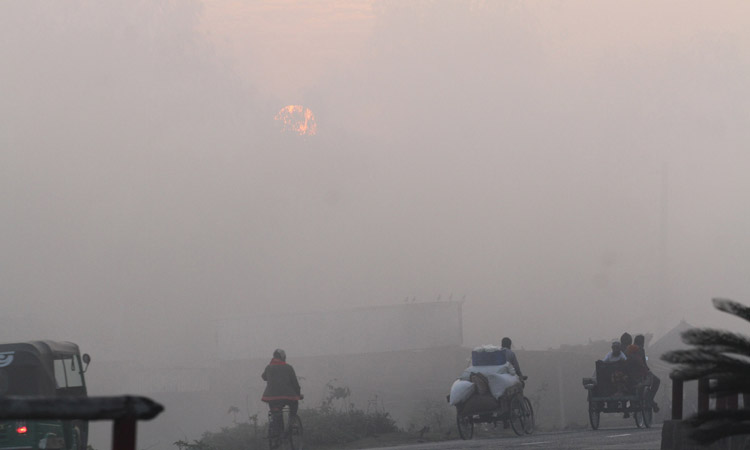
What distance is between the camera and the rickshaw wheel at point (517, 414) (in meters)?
20.2

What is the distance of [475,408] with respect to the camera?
19.9 m

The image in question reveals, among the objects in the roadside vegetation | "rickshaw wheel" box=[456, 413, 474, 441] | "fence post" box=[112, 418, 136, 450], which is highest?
"fence post" box=[112, 418, 136, 450]

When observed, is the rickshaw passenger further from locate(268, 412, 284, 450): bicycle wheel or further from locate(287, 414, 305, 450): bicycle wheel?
locate(268, 412, 284, 450): bicycle wheel

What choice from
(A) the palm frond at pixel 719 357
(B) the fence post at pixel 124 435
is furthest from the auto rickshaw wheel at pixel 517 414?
(B) the fence post at pixel 124 435

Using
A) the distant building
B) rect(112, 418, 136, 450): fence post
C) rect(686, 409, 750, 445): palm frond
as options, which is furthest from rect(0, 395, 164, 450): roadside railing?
the distant building

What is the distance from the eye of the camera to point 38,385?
14266 mm

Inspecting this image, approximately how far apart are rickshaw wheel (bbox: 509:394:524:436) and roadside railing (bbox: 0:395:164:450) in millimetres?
17452

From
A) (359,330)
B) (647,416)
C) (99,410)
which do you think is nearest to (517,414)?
(647,416)

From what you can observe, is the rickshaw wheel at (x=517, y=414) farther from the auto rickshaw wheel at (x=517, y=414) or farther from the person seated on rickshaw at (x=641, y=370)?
the person seated on rickshaw at (x=641, y=370)

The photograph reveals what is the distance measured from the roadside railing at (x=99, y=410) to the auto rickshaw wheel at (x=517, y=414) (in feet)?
57.2

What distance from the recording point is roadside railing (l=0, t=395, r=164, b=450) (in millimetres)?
3215

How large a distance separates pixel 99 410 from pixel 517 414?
58.5 feet

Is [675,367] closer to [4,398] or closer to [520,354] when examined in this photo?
[4,398]

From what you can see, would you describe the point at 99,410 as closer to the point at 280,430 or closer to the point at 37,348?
the point at 37,348
